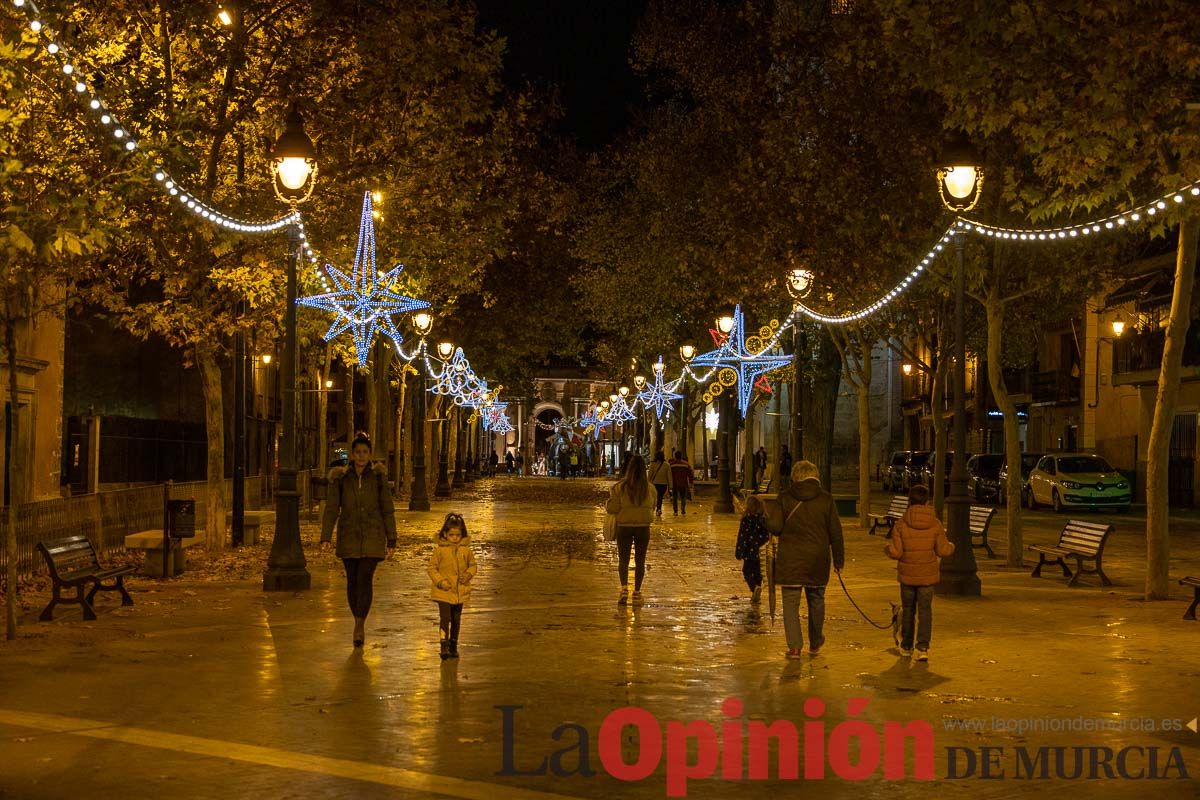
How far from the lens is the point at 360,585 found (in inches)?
495

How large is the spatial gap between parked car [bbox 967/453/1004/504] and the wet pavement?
27.7 meters

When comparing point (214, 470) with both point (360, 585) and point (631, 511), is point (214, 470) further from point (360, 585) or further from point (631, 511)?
point (360, 585)

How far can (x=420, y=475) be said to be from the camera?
36125 millimetres

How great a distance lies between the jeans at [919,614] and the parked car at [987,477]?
3368cm

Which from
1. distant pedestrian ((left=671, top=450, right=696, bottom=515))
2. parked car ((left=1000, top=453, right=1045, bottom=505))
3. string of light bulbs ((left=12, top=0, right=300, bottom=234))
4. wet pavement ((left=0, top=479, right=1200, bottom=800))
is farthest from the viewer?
parked car ((left=1000, top=453, right=1045, bottom=505))

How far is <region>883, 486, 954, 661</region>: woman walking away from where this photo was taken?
38.7ft

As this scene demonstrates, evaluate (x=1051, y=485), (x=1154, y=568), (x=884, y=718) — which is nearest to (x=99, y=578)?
(x=884, y=718)

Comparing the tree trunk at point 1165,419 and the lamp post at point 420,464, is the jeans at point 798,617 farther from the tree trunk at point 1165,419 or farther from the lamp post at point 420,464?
the lamp post at point 420,464

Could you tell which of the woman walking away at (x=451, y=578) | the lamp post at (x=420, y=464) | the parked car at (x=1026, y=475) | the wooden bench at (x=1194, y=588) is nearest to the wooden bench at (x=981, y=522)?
the wooden bench at (x=1194, y=588)

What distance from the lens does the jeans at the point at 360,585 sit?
41.1 ft

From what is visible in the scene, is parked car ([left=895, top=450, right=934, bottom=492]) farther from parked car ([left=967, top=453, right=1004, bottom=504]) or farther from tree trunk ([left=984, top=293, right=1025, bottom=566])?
tree trunk ([left=984, top=293, right=1025, bottom=566])

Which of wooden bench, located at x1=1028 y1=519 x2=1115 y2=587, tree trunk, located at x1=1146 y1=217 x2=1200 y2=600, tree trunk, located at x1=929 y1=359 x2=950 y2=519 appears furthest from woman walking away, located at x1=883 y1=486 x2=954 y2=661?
tree trunk, located at x1=929 y1=359 x2=950 y2=519

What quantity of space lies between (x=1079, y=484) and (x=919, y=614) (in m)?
29.5

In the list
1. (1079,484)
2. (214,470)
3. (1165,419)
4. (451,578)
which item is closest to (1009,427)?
(1165,419)
